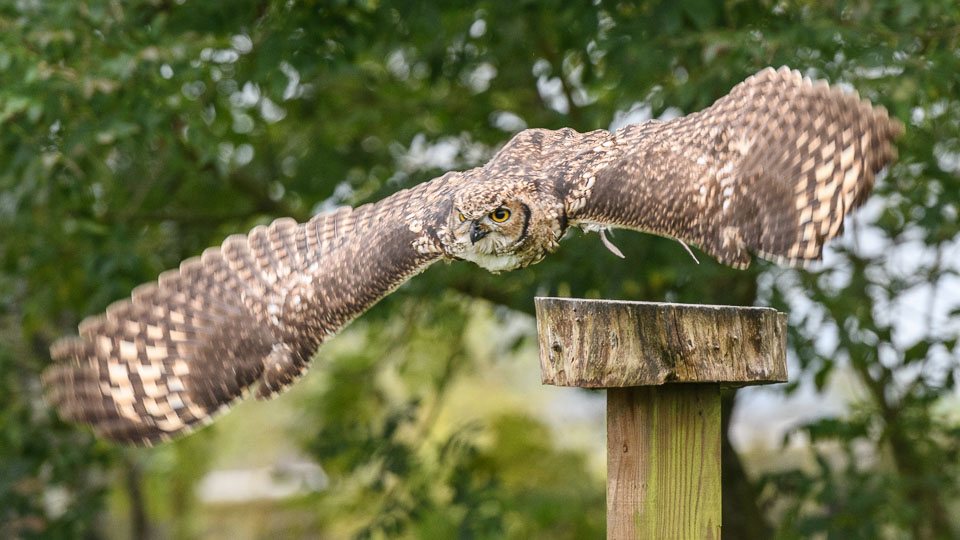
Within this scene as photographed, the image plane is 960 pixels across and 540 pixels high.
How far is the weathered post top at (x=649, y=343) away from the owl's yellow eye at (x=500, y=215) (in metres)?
0.58

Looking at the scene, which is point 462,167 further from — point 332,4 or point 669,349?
point 669,349

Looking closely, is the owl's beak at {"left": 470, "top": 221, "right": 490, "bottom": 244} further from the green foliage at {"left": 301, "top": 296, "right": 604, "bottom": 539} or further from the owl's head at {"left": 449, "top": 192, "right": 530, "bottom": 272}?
the green foliage at {"left": 301, "top": 296, "right": 604, "bottom": 539}

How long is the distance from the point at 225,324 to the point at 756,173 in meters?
1.86

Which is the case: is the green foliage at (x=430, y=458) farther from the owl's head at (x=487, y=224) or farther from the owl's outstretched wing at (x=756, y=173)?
the owl's outstretched wing at (x=756, y=173)

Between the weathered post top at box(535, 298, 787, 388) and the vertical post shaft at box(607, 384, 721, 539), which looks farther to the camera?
the vertical post shaft at box(607, 384, 721, 539)

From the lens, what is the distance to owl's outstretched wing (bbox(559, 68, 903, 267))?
284 cm

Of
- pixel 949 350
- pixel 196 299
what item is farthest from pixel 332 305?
pixel 949 350

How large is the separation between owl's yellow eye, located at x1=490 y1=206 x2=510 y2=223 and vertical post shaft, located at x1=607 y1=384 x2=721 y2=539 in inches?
26.9

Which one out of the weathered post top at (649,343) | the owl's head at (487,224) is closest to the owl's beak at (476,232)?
the owl's head at (487,224)

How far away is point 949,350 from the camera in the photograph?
4840 mm

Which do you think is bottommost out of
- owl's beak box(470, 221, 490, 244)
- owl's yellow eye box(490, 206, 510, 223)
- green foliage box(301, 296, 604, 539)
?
Result: green foliage box(301, 296, 604, 539)

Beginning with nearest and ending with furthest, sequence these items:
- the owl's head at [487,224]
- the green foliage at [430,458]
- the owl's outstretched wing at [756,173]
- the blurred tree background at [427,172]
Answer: the owl's outstretched wing at [756,173] < the owl's head at [487,224] < the blurred tree background at [427,172] < the green foliage at [430,458]

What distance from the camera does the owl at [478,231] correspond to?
2.91m

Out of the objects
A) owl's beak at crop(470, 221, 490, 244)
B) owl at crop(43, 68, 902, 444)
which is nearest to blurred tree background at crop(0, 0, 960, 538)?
owl at crop(43, 68, 902, 444)
